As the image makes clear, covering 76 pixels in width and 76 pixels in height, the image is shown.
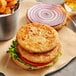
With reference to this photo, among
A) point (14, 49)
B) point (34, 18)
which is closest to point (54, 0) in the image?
point (34, 18)

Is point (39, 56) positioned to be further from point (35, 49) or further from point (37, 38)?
point (37, 38)

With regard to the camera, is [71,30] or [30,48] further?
[71,30]

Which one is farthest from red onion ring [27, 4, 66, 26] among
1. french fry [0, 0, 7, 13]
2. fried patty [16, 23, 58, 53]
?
french fry [0, 0, 7, 13]

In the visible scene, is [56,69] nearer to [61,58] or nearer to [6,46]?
[61,58]

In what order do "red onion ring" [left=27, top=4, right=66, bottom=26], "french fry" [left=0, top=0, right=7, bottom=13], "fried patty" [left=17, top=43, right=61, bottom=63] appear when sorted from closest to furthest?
"fried patty" [left=17, top=43, right=61, bottom=63], "french fry" [left=0, top=0, right=7, bottom=13], "red onion ring" [left=27, top=4, right=66, bottom=26]

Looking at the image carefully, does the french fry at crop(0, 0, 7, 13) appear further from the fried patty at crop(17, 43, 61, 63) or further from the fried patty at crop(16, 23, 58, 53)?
the fried patty at crop(17, 43, 61, 63)
